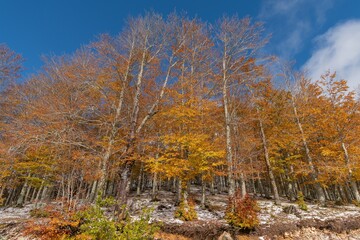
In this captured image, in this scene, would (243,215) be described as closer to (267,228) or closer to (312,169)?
(267,228)

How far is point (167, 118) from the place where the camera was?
11.6 m

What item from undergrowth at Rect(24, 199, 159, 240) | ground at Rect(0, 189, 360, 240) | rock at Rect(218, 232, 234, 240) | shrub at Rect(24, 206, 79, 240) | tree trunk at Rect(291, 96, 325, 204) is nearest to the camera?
undergrowth at Rect(24, 199, 159, 240)

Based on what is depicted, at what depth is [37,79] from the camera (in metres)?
16.3

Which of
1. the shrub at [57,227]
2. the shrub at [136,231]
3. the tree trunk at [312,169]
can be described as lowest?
the shrub at [57,227]

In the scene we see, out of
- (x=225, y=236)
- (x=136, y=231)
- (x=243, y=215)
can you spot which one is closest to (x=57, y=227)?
(x=136, y=231)

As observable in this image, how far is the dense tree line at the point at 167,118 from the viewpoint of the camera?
902cm

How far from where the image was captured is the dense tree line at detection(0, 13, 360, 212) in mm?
9016

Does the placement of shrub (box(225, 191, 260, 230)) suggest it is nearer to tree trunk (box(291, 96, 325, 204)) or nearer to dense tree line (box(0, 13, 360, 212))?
dense tree line (box(0, 13, 360, 212))

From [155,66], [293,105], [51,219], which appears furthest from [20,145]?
[293,105]

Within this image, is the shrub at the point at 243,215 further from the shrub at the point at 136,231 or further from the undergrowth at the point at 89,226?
the shrub at the point at 136,231

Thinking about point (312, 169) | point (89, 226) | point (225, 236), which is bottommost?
point (225, 236)

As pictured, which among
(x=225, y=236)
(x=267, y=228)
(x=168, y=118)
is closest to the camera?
(x=225, y=236)

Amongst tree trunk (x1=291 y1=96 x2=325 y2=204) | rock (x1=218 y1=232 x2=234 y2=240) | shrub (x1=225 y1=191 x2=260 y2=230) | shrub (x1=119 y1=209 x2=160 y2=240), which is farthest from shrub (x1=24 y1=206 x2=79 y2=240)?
tree trunk (x1=291 y1=96 x2=325 y2=204)

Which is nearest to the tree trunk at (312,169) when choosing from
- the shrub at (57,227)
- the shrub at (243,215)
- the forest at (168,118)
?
the forest at (168,118)
